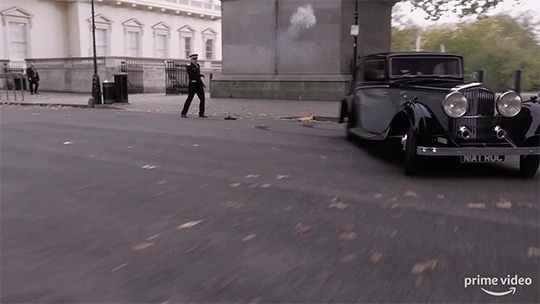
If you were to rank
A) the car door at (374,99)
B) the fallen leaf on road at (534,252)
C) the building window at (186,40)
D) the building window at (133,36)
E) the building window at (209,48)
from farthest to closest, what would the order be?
the building window at (209,48) < the building window at (186,40) < the building window at (133,36) < the car door at (374,99) < the fallen leaf on road at (534,252)

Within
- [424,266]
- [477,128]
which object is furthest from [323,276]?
[477,128]

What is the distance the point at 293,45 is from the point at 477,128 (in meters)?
15.8

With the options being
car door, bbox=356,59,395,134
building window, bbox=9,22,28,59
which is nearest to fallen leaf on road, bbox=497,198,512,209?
car door, bbox=356,59,395,134

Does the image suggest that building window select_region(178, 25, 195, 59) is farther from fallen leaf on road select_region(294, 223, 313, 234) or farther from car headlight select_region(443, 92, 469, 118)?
fallen leaf on road select_region(294, 223, 313, 234)

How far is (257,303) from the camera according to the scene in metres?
2.94

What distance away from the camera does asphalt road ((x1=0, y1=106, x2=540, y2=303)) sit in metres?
3.15

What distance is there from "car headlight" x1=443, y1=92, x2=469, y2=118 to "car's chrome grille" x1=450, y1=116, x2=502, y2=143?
0.33 feet

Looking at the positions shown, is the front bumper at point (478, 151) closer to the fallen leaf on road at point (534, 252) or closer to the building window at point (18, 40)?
the fallen leaf on road at point (534, 252)

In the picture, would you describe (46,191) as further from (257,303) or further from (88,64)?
(88,64)

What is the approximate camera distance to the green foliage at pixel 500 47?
2320 centimetres

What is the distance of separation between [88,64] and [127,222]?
2915 centimetres

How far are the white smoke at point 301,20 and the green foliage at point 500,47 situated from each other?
6882 millimetres

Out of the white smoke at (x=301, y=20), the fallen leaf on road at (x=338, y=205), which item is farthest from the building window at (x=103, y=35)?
the fallen leaf on road at (x=338, y=205)

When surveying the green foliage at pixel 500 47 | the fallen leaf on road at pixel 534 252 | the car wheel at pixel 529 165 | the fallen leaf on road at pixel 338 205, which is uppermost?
the green foliage at pixel 500 47
